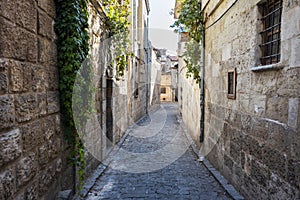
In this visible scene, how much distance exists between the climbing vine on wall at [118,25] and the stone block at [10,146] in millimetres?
3730

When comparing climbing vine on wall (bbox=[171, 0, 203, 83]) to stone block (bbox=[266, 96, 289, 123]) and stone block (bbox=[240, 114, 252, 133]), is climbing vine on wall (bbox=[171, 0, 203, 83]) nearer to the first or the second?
stone block (bbox=[240, 114, 252, 133])

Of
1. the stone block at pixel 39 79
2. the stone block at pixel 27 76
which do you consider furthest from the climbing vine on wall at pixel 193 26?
the stone block at pixel 27 76

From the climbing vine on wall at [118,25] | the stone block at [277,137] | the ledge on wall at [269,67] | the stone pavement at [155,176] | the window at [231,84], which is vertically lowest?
the stone pavement at [155,176]

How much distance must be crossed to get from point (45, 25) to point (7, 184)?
56.8 inches

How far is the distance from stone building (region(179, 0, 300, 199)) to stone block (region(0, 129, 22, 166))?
2.20 metres

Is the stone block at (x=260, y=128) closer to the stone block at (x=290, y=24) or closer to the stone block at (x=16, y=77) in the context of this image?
the stone block at (x=290, y=24)

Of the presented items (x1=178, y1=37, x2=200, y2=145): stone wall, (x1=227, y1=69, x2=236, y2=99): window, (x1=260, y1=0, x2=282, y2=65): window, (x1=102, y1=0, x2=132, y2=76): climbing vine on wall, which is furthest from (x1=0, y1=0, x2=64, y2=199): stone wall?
(x1=178, y1=37, x2=200, y2=145): stone wall

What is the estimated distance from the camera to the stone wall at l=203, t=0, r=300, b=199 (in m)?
2.23

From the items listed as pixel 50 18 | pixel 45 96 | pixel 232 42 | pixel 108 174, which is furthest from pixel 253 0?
pixel 108 174

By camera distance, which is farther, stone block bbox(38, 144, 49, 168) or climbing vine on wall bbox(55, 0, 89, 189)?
climbing vine on wall bbox(55, 0, 89, 189)

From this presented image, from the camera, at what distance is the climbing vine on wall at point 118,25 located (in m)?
5.24

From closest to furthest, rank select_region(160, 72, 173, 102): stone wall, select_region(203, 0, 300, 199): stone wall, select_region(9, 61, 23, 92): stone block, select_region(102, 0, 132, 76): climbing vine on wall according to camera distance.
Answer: select_region(9, 61, 23, 92): stone block, select_region(203, 0, 300, 199): stone wall, select_region(102, 0, 132, 76): climbing vine on wall, select_region(160, 72, 173, 102): stone wall

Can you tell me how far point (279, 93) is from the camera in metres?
2.44

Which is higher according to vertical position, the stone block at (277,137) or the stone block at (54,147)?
the stone block at (277,137)
